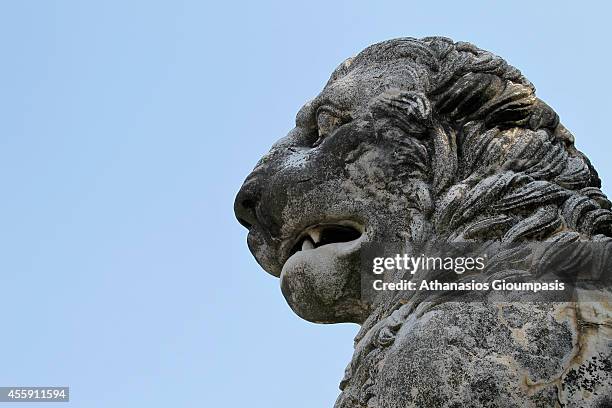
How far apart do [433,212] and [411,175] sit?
0.24m

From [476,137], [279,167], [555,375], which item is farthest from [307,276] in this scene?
[555,375]

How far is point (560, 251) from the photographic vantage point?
5.52 m

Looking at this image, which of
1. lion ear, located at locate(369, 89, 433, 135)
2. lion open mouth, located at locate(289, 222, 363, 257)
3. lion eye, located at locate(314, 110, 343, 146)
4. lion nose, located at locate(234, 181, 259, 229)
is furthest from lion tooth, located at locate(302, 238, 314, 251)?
lion ear, located at locate(369, 89, 433, 135)

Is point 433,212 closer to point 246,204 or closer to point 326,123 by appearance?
point 326,123

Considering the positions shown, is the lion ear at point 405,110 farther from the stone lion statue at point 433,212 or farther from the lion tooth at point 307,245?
the lion tooth at point 307,245

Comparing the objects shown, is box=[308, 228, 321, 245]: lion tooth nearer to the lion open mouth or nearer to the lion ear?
the lion open mouth

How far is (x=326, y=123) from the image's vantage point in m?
6.40

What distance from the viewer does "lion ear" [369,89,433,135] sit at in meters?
6.13

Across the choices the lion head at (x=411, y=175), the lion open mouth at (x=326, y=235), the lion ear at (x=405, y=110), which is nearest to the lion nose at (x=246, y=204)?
the lion head at (x=411, y=175)

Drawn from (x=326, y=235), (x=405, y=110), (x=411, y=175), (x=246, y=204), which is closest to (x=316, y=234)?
(x=326, y=235)

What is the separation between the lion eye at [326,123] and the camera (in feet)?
20.9

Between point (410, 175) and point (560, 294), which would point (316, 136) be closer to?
point (410, 175)

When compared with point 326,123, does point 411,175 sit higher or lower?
lower

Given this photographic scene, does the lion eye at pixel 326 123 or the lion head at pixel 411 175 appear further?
the lion eye at pixel 326 123
